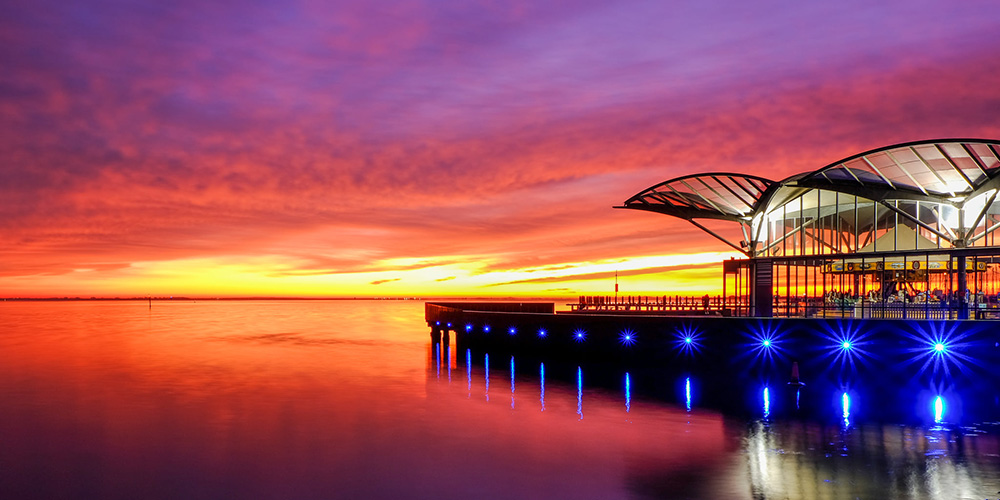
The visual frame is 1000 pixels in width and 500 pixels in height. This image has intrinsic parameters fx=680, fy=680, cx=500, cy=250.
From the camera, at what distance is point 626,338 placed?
3472 centimetres

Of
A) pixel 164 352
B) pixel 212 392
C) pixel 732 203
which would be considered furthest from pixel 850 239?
pixel 164 352

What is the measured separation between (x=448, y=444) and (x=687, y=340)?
57.6 feet

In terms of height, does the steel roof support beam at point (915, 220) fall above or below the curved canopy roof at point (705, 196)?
below

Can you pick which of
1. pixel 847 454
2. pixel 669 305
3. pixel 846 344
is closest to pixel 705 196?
pixel 669 305

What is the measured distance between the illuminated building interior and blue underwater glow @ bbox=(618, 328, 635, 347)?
8.91 meters

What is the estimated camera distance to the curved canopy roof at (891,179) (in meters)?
32.1

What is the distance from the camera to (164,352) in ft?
165

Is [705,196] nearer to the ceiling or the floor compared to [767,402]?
nearer to the ceiling

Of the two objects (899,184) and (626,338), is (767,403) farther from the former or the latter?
(899,184)

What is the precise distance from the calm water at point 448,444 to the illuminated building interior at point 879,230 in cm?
1547

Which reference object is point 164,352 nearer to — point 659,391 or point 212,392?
point 212,392

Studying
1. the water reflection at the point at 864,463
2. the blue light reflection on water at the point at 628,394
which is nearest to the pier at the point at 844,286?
the blue light reflection on water at the point at 628,394

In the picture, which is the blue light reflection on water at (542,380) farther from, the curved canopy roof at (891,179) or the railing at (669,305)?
the railing at (669,305)

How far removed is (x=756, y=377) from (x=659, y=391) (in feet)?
20.2
